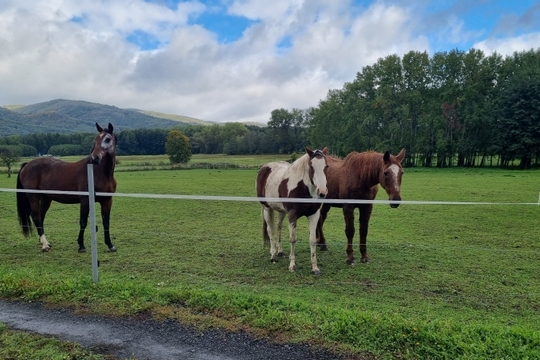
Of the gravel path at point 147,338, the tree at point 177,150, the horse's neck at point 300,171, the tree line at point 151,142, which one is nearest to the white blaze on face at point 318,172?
the horse's neck at point 300,171

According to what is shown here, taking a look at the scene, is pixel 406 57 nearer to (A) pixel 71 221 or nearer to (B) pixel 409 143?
(B) pixel 409 143

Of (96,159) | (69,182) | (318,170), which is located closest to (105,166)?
(96,159)

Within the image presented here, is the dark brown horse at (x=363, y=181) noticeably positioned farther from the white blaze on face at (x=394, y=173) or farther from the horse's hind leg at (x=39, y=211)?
the horse's hind leg at (x=39, y=211)

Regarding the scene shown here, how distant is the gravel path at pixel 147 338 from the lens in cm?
289

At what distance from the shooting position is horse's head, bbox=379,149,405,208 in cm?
542

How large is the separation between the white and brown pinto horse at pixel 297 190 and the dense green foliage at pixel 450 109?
41111 mm

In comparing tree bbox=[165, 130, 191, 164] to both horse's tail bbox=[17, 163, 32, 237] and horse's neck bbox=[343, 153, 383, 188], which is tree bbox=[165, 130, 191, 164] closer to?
horse's tail bbox=[17, 163, 32, 237]

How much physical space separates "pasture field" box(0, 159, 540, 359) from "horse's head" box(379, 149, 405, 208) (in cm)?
129

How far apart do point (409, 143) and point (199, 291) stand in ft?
151

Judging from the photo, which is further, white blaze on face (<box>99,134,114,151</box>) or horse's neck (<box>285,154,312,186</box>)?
white blaze on face (<box>99,134,114,151</box>)

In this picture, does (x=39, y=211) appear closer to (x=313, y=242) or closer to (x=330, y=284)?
(x=313, y=242)

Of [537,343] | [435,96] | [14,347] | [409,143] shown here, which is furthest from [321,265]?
[435,96]

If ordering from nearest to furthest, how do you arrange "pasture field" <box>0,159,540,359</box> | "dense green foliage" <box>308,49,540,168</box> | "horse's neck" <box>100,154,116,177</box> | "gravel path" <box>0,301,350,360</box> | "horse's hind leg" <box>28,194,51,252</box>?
1. "gravel path" <box>0,301,350,360</box>
2. "pasture field" <box>0,159,540,359</box>
3. "horse's neck" <box>100,154,116,177</box>
4. "horse's hind leg" <box>28,194,51,252</box>
5. "dense green foliage" <box>308,49,540,168</box>

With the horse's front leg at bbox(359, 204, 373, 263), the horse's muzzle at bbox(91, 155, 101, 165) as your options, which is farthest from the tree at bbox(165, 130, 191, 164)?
the horse's front leg at bbox(359, 204, 373, 263)
